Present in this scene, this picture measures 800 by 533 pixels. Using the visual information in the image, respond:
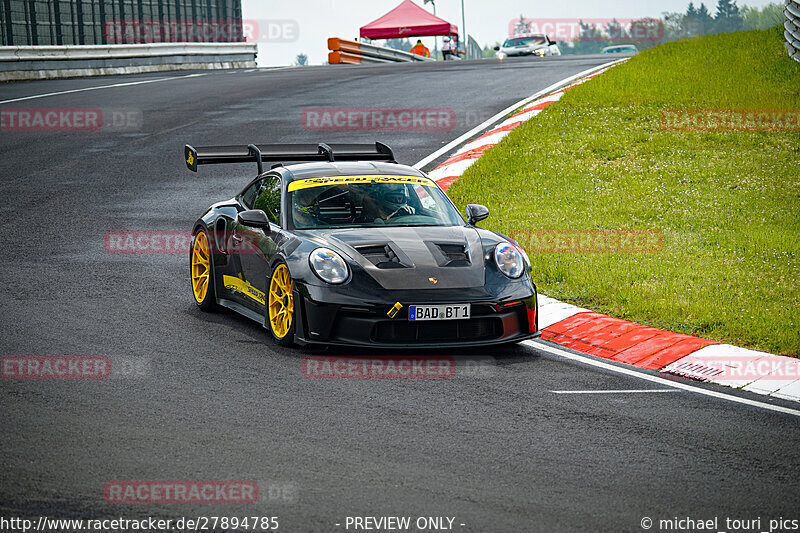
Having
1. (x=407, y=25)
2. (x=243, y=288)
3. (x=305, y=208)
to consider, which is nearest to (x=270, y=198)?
(x=305, y=208)

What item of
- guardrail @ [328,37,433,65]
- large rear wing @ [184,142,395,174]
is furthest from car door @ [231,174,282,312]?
guardrail @ [328,37,433,65]

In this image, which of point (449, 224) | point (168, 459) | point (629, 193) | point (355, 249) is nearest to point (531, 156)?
point (629, 193)

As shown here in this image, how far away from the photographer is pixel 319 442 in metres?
5.65

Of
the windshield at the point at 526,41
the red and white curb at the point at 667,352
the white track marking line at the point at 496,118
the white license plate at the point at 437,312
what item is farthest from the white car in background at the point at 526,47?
the white license plate at the point at 437,312

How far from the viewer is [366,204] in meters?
8.76

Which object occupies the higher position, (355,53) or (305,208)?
(355,53)

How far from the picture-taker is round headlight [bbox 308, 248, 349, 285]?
7633 millimetres

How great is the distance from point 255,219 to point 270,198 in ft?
2.19

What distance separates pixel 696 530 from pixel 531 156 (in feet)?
37.1

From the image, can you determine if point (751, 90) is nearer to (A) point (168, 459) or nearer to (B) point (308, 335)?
(B) point (308, 335)

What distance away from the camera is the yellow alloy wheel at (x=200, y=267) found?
30.9 ft

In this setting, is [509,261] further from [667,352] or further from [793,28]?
[793,28]

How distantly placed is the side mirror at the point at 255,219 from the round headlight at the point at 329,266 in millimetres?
833

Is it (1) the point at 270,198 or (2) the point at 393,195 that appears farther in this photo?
(1) the point at 270,198
